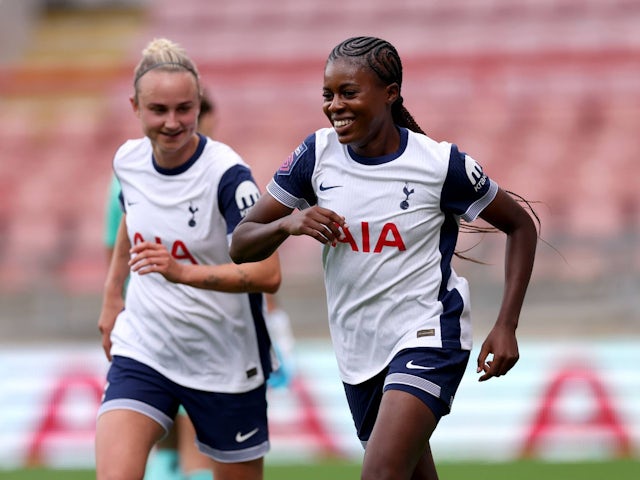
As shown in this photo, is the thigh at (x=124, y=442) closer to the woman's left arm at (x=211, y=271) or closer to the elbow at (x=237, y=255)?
the woman's left arm at (x=211, y=271)

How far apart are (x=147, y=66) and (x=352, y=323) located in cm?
134

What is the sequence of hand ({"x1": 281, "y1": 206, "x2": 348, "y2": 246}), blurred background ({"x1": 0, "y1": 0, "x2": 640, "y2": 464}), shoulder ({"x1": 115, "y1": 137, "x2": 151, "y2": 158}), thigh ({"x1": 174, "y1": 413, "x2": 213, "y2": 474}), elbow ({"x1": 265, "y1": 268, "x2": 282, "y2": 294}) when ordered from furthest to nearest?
1. blurred background ({"x1": 0, "y1": 0, "x2": 640, "y2": 464})
2. thigh ({"x1": 174, "y1": 413, "x2": 213, "y2": 474})
3. shoulder ({"x1": 115, "y1": 137, "x2": 151, "y2": 158})
4. elbow ({"x1": 265, "y1": 268, "x2": 282, "y2": 294})
5. hand ({"x1": 281, "y1": 206, "x2": 348, "y2": 246})

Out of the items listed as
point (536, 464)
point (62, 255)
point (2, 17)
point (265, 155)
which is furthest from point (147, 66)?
point (2, 17)

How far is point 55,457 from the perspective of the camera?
9.38m

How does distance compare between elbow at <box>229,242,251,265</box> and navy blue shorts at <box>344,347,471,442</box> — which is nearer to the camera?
navy blue shorts at <box>344,347,471,442</box>

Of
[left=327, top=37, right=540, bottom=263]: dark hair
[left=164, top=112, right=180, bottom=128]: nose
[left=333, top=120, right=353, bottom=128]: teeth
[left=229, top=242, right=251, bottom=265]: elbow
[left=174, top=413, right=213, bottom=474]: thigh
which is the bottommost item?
[left=174, top=413, right=213, bottom=474]: thigh

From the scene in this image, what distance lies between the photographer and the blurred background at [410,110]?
11.8 meters

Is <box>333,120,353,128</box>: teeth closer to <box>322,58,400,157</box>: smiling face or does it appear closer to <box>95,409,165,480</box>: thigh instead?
<box>322,58,400,157</box>: smiling face

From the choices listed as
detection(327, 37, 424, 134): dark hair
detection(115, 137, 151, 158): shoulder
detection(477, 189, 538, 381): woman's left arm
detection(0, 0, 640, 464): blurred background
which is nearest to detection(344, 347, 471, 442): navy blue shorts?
detection(477, 189, 538, 381): woman's left arm

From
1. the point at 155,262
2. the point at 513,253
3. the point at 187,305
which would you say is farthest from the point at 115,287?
the point at 513,253

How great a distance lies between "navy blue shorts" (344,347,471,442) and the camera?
3.83 metres

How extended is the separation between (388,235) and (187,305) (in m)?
1.01

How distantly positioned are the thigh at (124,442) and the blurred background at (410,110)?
14.6 ft

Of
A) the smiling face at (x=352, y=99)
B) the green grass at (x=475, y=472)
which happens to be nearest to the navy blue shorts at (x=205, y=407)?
the smiling face at (x=352, y=99)
